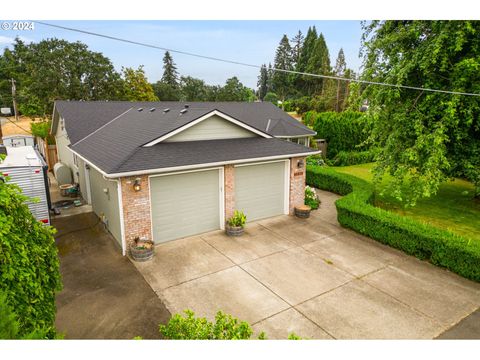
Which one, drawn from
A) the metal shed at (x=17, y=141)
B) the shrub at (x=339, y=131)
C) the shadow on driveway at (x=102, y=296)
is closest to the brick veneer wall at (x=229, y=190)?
the shadow on driveway at (x=102, y=296)

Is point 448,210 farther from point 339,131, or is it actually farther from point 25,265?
point 25,265

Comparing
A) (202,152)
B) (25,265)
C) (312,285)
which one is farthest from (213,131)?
(25,265)

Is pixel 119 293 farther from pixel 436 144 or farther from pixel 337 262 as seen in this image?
pixel 436 144

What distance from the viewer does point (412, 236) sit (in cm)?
955

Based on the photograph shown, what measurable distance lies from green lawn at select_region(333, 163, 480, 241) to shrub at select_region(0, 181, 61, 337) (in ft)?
42.4

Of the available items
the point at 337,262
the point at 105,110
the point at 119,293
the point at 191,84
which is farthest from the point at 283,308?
the point at 191,84

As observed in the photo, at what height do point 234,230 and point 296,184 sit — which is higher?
point 296,184

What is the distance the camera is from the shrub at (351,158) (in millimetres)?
23750

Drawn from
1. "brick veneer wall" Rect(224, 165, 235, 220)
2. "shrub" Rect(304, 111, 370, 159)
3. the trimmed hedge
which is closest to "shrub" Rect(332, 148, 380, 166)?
"shrub" Rect(304, 111, 370, 159)

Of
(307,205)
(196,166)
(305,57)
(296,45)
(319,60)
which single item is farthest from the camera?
(296,45)

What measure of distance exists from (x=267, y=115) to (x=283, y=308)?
20.0m

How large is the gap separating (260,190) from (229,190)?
154cm

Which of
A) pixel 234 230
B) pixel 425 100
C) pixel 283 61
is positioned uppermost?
pixel 283 61

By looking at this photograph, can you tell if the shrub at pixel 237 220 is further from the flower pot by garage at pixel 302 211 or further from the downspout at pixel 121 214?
the downspout at pixel 121 214
